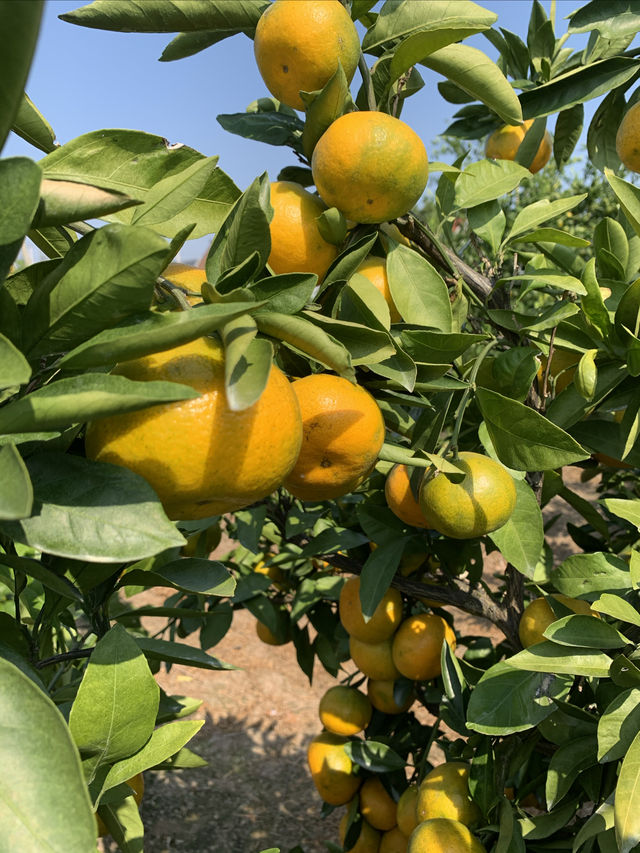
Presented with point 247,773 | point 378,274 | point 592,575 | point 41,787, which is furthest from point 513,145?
point 247,773

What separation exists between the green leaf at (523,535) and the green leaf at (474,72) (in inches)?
18.1

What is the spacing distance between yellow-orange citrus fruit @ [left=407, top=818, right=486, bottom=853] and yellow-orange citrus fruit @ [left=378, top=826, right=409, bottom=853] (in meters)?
0.48

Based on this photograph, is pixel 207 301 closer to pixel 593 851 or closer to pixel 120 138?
pixel 120 138

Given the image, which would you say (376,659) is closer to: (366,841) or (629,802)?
(366,841)

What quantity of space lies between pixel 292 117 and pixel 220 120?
0.10 meters

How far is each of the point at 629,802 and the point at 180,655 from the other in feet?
1.49

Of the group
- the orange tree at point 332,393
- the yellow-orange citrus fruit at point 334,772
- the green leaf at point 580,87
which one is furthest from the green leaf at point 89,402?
the yellow-orange citrus fruit at point 334,772

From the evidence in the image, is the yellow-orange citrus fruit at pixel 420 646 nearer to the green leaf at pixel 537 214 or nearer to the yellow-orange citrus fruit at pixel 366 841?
the yellow-orange citrus fruit at pixel 366 841

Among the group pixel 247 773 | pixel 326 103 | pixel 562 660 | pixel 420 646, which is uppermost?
pixel 326 103

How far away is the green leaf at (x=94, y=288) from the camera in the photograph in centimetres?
42

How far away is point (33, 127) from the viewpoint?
0.59 meters

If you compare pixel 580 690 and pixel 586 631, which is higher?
pixel 586 631

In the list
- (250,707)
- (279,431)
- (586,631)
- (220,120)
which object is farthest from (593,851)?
(250,707)

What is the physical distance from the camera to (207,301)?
0.53 metres
